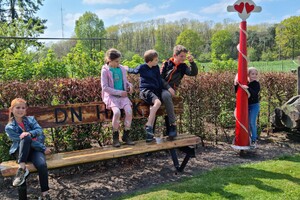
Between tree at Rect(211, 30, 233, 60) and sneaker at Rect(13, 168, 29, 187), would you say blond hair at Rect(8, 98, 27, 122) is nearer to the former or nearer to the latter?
sneaker at Rect(13, 168, 29, 187)

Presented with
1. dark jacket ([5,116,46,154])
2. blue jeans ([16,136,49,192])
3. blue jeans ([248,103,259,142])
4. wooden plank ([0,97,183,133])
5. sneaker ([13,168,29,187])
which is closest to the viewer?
sneaker ([13,168,29,187])

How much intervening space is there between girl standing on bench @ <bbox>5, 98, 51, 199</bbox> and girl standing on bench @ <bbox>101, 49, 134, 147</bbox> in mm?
1014

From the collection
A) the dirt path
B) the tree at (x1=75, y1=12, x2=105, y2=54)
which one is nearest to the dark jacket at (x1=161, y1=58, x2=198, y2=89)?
the dirt path

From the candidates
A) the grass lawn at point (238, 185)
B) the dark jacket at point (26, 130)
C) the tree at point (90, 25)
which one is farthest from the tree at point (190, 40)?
the dark jacket at point (26, 130)

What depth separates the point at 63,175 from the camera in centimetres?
495

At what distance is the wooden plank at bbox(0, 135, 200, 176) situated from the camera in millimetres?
3668

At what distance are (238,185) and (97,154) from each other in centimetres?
184

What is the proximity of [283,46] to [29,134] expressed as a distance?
115 feet

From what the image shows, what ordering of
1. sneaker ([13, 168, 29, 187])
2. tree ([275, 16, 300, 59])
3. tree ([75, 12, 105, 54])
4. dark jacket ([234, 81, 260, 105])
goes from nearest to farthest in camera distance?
1. sneaker ([13, 168, 29, 187])
2. dark jacket ([234, 81, 260, 105])
3. tree ([275, 16, 300, 59])
4. tree ([75, 12, 105, 54])

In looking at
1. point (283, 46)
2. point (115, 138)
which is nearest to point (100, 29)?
point (283, 46)

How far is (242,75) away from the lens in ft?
18.2

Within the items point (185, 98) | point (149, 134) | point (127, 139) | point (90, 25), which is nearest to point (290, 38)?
point (90, 25)

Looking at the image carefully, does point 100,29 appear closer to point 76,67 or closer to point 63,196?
point 76,67

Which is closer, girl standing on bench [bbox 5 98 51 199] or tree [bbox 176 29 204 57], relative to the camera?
girl standing on bench [bbox 5 98 51 199]
